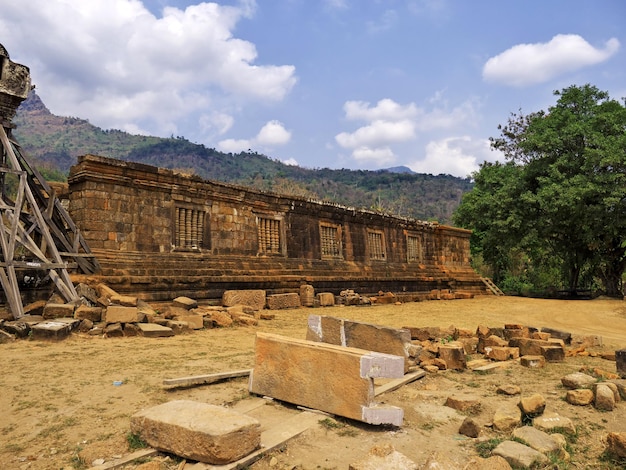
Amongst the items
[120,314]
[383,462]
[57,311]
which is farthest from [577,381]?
[57,311]

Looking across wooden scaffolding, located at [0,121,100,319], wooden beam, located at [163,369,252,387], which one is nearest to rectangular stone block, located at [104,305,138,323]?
wooden scaffolding, located at [0,121,100,319]

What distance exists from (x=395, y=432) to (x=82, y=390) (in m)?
3.07

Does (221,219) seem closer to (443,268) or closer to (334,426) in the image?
(334,426)

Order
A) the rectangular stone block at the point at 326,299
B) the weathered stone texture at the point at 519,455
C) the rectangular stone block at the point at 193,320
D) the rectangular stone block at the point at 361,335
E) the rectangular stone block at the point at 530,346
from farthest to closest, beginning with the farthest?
the rectangular stone block at the point at 326,299
the rectangular stone block at the point at 193,320
the rectangular stone block at the point at 530,346
the rectangular stone block at the point at 361,335
the weathered stone texture at the point at 519,455

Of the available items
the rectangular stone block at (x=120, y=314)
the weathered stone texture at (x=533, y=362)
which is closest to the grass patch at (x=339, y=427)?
the weathered stone texture at (x=533, y=362)

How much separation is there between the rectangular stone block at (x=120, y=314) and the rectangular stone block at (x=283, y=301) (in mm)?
5276

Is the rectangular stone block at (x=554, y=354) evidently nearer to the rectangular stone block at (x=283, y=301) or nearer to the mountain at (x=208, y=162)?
the rectangular stone block at (x=283, y=301)

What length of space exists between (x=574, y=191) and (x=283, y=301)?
13.8 metres

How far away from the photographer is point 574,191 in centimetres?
1930

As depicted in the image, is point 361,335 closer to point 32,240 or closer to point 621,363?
point 621,363

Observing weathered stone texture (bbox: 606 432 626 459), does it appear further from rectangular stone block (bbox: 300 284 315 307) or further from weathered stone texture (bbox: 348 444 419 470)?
rectangular stone block (bbox: 300 284 315 307)

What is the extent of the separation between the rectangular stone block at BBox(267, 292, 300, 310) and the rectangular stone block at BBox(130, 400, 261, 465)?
9271mm

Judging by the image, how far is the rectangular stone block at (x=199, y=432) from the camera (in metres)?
3.11

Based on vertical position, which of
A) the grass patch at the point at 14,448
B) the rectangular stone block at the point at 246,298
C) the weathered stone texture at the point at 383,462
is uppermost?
the rectangular stone block at the point at 246,298
